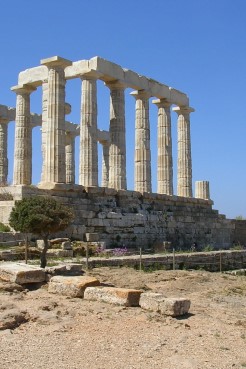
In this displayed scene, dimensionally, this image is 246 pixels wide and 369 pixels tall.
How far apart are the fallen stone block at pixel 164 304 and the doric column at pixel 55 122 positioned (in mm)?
14830

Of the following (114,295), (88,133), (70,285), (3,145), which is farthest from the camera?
(3,145)

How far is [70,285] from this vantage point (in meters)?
13.2

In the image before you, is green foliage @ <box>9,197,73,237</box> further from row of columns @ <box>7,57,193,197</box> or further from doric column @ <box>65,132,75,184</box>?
doric column @ <box>65,132,75,184</box>

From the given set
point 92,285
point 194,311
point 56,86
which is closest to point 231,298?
point 194,311

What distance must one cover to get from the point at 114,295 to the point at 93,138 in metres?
16.4

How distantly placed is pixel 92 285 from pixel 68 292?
2.04 ft

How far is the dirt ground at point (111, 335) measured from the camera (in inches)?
348

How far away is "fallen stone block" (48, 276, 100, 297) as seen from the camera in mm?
12984

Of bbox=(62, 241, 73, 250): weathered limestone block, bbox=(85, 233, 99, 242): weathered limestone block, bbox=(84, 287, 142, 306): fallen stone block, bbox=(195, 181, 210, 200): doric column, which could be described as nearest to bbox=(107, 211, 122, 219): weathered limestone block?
bbox=(85, 233, 99, 242): weathered limestone block

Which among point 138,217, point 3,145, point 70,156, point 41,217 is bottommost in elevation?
point 41,217

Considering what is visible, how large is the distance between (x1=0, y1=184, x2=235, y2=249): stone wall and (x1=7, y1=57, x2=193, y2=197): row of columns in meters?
1.00

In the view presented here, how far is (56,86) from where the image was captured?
2642 centimetres

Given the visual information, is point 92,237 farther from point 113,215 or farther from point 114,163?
point 114,163

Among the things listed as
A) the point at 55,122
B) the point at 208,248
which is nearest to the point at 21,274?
the point at 55,122
